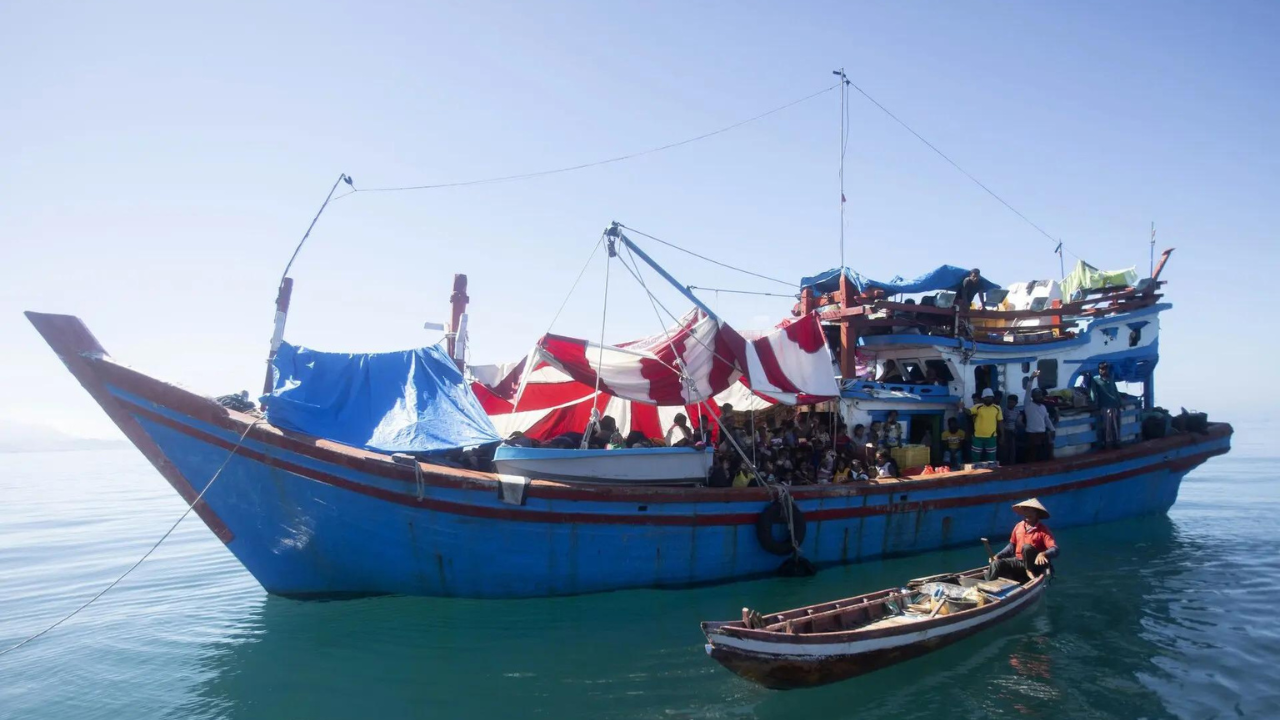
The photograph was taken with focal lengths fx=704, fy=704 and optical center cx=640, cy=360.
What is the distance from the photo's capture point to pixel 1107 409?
47.8ft

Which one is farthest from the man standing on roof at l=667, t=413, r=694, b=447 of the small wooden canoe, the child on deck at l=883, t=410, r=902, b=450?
the child on deck at l=883, t=410, r=902, b=450

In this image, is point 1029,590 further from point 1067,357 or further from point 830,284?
point 1067,357

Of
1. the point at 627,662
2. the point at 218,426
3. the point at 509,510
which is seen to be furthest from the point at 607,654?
the point at 218,426

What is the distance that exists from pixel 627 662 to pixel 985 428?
8.44m

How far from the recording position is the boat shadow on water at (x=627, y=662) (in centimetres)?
707

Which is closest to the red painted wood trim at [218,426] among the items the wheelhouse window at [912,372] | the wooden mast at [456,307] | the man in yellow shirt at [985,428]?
the wooden mast at [456,307]

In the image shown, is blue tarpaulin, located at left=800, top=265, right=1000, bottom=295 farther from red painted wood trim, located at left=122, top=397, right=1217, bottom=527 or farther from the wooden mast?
the wooden mast

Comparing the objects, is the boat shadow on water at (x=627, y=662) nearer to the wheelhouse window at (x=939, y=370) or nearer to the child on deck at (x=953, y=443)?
the child on deck at (x=953, y=443)

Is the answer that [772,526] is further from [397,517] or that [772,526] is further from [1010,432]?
[1010,432]

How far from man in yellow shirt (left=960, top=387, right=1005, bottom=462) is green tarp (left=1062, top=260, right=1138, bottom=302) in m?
5.16

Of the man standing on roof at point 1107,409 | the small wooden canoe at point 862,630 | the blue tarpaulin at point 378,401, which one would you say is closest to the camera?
the small wooden canoe at point 862,630

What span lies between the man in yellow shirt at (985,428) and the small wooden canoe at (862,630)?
3949 mm

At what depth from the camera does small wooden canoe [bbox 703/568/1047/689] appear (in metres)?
6.76

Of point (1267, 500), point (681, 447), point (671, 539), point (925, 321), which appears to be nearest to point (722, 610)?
point (671, 539)
